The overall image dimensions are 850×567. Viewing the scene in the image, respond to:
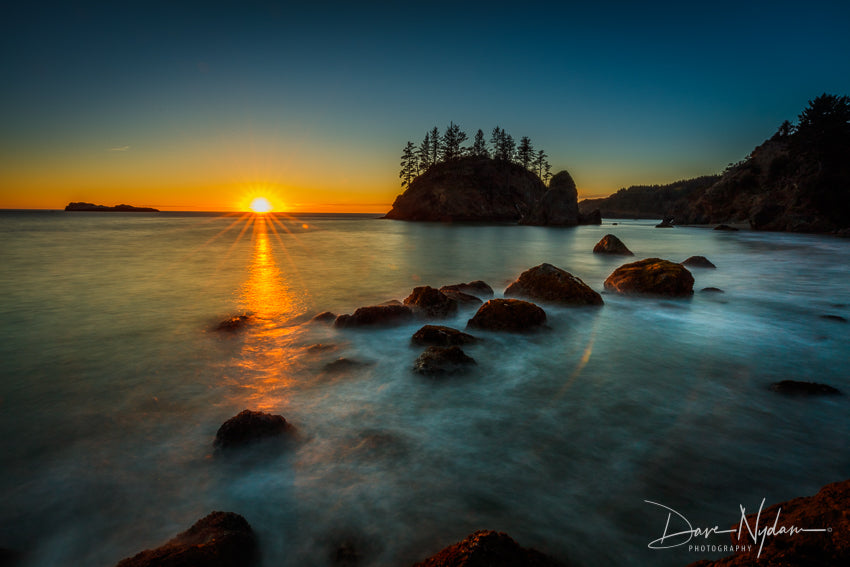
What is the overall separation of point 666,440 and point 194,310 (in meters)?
9.55

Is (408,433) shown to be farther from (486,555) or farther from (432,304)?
(432,304)

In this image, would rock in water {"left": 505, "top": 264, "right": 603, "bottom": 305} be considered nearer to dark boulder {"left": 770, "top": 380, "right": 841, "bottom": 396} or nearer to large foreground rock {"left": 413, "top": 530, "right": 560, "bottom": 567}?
dark boulder {"left": 770, "top": 380, "right": 841, "bottom": 396}

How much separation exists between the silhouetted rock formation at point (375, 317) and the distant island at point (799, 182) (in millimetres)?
40091

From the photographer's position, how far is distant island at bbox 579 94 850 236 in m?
33.8

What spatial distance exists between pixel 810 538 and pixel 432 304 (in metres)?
6.52

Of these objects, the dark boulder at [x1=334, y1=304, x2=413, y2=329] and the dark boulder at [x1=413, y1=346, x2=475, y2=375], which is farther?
the dark boulder at [x1=334, y1=304, x2=413, y2=329]

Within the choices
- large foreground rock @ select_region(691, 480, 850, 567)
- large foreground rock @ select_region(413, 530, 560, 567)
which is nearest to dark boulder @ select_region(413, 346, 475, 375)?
large foreground rock @ select_region(413, 530, 560, 567)

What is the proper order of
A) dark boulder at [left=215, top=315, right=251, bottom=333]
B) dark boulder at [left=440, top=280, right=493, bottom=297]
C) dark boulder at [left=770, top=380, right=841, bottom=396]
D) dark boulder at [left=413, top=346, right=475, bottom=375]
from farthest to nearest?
1. dark boulder at [left=440, top=280, right=493, bottom=297]
2. dark boulder at [left=215, top=315, right=251, bottom=333]
3. dark boulder at [left=413, top=346, right=475, bottom=375]
4. dark boulder at [left=770, top=380, right=841, bottom=396]

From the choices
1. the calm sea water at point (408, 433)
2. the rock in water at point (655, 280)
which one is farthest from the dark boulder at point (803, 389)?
the rock in water at point (655, 280)

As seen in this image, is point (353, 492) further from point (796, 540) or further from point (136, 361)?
point (136, 361)

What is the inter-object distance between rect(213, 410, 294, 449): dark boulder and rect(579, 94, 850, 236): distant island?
43.2 m

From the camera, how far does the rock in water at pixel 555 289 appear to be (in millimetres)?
8883

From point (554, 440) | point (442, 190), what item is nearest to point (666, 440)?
point (554, 440)
